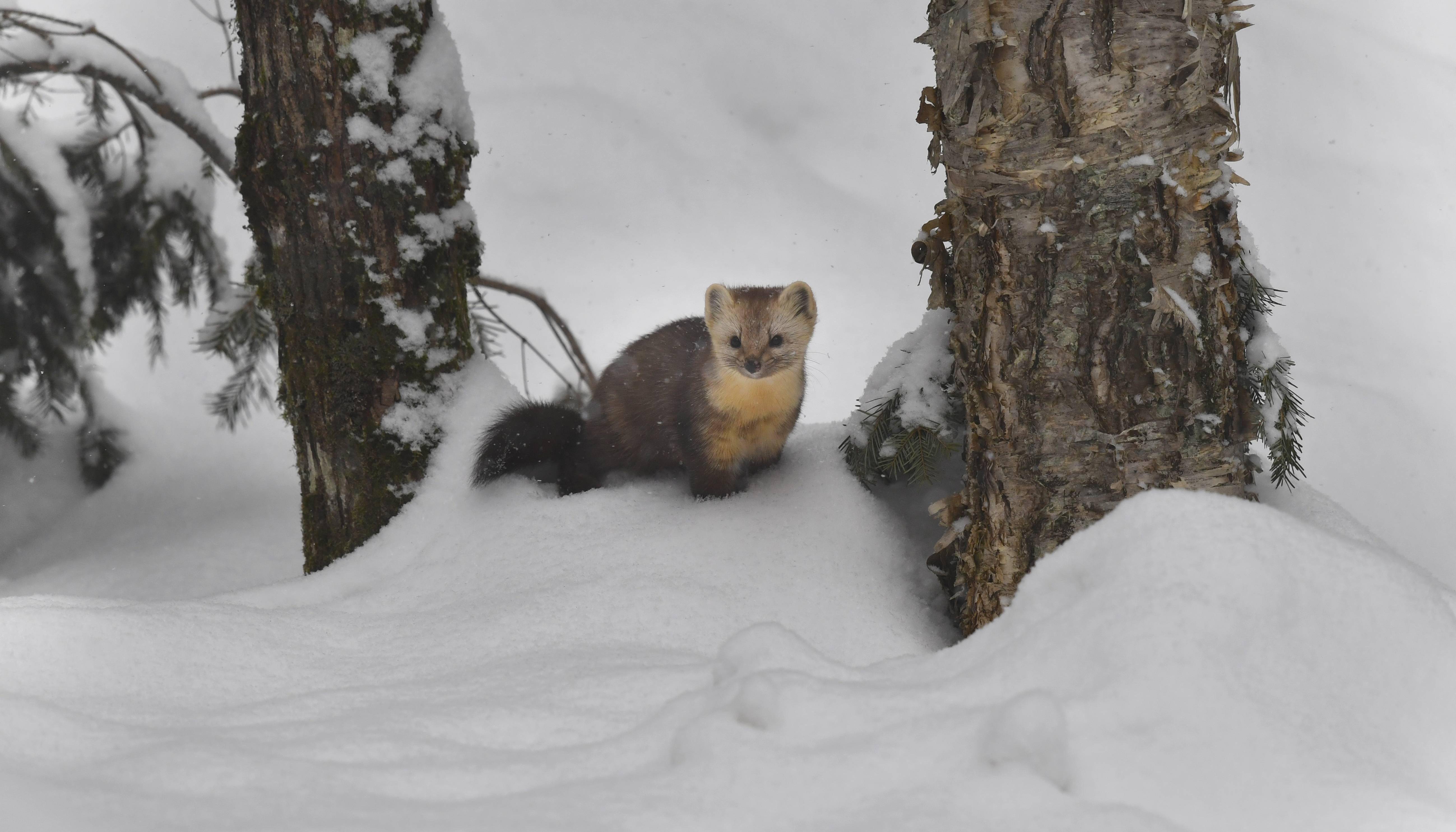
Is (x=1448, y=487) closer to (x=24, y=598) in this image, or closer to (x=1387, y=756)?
(x=1387, y=756)

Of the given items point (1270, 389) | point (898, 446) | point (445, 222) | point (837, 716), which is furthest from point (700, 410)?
point (837, 716)

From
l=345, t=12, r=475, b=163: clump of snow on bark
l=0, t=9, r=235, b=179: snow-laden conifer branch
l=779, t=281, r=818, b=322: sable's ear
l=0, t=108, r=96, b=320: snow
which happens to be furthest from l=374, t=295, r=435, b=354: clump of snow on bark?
l=0, t=108, r=96, b=320: snow

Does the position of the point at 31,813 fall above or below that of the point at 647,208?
below

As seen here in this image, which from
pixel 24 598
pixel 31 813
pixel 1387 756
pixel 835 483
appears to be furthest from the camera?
pixel 835 483

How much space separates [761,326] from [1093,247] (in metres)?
1.19

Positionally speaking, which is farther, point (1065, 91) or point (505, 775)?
point (1065, 91)

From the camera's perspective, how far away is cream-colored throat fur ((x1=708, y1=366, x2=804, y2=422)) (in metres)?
2.94

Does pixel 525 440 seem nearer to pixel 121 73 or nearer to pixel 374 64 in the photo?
pixel 374 64

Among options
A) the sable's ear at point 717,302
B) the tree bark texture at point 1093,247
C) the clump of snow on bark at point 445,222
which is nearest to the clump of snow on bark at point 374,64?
the clump of snow on bark at point 445,222

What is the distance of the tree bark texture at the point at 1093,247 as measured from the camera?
199 centimetres

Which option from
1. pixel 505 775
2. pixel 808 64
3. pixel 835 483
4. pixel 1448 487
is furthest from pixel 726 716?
pixel 808 64

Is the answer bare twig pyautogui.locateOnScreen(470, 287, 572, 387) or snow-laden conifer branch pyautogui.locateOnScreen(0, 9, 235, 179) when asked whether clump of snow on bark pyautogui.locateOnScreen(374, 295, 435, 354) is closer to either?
bare twig pyautogui.locateOnScreen(470, 287, 572, 387)

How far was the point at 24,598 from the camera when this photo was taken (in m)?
1.94

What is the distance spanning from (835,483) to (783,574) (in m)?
0.46
